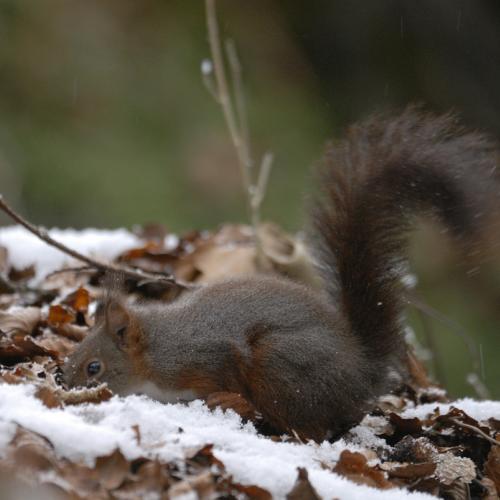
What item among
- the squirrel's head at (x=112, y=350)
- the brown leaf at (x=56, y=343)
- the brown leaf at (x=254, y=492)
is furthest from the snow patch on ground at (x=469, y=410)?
the brown leaf at (x=56, y=343)

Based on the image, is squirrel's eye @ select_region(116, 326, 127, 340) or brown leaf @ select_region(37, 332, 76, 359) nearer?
squirrel's eye @ select_region(116, 326, 127, 340)

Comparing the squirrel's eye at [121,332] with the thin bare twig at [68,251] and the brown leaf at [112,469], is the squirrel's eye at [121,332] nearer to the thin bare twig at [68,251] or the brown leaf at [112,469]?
the thin bare twig at [68,251]

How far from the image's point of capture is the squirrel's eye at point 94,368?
8.48ft

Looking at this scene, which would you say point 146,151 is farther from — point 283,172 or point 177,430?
point 177,430

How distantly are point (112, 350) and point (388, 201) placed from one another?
3.19 feet

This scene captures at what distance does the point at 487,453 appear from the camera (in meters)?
2.63

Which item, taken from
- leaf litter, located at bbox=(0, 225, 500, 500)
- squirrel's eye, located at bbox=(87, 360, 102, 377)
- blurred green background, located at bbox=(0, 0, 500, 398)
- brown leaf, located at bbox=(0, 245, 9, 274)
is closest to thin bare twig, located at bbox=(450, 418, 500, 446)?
leaf litter, located at bbox=(0, 225, 500, 500)

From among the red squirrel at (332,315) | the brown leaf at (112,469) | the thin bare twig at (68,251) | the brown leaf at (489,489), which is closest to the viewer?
the brown leaf at (112,469)

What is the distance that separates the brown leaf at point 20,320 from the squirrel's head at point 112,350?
295mm

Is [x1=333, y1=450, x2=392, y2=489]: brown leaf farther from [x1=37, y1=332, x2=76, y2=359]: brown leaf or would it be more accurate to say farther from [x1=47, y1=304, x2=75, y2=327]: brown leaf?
[x1=47, y1=304, x2=75, y2=327]: brown leaf

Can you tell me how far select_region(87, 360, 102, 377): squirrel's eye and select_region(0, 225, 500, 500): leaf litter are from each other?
10 cm

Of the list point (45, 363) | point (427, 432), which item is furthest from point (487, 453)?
point (45, 363)

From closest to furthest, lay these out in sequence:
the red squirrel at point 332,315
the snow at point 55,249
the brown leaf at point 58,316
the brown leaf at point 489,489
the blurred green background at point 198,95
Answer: the brown leaf at point 489,489, the red squirrel at point 332,315, the brown leaf at point 58,316, the snow at point 55,249, the blurred green background at point 198,95

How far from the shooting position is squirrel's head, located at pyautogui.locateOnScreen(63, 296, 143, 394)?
2598mm
